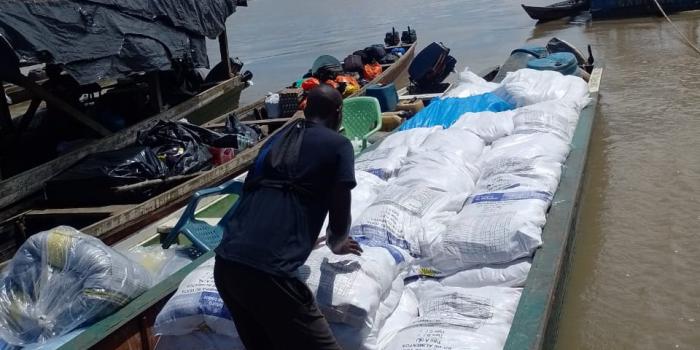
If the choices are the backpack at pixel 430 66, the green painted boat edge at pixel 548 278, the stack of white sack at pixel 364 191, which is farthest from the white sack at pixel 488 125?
the backpack at pixel 430 66

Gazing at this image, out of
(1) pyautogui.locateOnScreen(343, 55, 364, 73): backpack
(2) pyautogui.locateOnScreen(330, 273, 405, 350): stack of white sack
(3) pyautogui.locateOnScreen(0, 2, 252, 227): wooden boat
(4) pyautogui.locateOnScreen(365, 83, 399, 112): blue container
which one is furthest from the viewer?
(1) pyautogui.locateOnScreen(343, 55, 364, 73): backpack

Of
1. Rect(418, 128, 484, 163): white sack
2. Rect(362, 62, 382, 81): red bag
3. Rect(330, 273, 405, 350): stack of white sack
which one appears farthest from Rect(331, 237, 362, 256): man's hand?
Rect(362, 62, 382, 81): red bag

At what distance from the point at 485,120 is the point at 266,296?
352 centimetres

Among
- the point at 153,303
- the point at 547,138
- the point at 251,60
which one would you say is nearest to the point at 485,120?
the point at 547,138

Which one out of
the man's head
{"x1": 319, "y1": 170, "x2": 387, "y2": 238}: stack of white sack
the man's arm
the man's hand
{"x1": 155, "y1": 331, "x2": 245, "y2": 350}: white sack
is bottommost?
{"x1": 155, "y1": 331, "x2": 245, "y2": 350}: white sack

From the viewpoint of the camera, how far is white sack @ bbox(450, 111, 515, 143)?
515 cm

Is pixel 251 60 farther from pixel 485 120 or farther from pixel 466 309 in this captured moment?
pixel 466 309

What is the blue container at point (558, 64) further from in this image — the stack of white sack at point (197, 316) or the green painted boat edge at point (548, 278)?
the stack of white sack at point (197, 316)

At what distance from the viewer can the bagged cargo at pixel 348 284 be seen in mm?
2750

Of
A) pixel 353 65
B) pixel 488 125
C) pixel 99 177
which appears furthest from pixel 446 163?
pixel 353 65

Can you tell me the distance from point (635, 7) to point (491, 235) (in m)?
17.8

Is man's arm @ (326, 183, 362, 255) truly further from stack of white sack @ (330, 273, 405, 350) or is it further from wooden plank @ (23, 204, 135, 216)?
wooden plank @ (23, 204, 135, 216)

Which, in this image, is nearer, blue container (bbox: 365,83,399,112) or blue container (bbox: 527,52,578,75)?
blue container (bbox: 527,52,578,75)

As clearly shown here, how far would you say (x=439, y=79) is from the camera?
9.34 metres
